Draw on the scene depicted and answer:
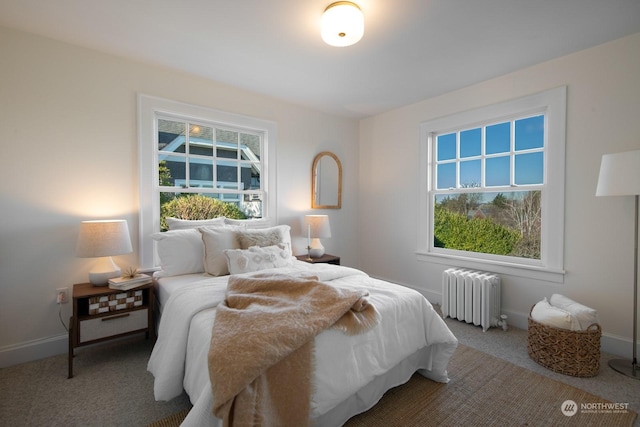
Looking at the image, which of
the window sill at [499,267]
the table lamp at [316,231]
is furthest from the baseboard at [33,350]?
the window sill at [499,267]

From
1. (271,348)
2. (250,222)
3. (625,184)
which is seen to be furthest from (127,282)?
(625,184)

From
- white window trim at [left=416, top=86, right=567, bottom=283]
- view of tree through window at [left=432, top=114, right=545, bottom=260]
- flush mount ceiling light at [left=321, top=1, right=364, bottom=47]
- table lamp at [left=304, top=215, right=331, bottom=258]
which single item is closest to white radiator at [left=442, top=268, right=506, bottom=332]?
white window trim at [left=416, top=86, right=567, bottom=283]

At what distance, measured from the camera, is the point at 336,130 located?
14.2 ft

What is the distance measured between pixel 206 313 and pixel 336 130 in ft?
10.9

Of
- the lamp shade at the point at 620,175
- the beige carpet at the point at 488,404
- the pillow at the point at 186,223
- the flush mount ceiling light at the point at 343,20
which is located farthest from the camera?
the pillow at the point at 186,223

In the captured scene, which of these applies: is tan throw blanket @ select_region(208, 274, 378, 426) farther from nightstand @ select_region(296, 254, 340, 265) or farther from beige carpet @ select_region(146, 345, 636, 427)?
nightstand @ select_region(296, 254, 340, 265)

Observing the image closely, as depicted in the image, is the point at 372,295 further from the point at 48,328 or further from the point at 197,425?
the point at 48,328

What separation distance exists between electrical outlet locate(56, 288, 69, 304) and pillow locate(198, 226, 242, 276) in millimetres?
1128

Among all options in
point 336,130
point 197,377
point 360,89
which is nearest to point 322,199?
point 336,130

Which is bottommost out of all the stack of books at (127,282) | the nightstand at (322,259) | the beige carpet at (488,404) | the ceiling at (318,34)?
the beige carpet at (488,404)

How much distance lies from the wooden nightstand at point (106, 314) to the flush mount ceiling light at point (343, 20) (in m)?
2.34

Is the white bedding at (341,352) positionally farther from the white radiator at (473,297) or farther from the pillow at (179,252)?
the white radiator at (473,297)

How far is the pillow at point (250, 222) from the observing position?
319 cm

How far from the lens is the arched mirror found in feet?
13.3
